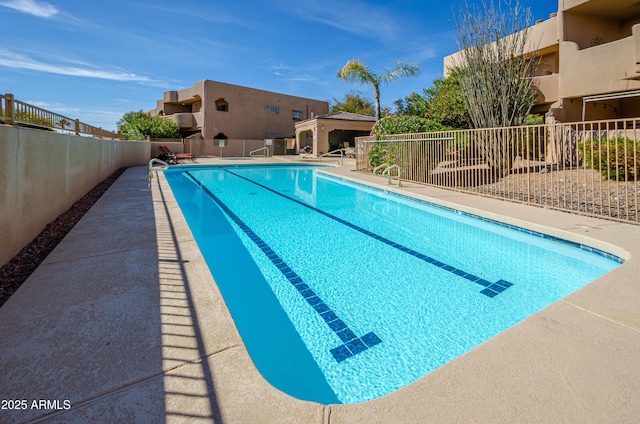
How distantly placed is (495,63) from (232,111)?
27.7m

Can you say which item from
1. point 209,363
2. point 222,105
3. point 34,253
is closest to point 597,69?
point 209,363

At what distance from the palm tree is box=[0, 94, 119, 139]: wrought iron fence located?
18.2 m

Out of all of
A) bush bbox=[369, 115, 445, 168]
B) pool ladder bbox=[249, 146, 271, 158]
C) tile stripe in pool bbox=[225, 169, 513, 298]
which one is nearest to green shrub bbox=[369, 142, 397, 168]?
bush bbox=[369, 115, 445, 168]

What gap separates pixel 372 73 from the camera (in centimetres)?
2262

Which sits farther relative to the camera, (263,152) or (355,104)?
(355,104)

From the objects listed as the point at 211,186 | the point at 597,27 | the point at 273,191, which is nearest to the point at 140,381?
the point at 273,191

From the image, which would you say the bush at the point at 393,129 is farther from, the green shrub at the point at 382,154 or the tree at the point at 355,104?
the tree at the point at 355,104

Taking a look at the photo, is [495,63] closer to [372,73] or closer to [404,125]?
[404,125]

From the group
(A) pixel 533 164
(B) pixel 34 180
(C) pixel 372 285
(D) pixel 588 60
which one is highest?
(D) pixel 588 60

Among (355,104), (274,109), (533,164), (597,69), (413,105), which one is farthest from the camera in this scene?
(355,104)

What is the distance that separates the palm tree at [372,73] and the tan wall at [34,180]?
60.8 ft

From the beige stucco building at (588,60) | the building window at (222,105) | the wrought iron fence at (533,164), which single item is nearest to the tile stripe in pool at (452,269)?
the wrought iron fence at (533,164)

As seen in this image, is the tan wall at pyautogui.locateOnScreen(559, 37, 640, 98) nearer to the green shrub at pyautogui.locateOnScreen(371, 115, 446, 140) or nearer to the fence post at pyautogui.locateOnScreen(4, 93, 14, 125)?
the green shrub at pyautogui.locateOnScreen(371, 115, 446, 140)

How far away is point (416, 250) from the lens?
17.6 ft
